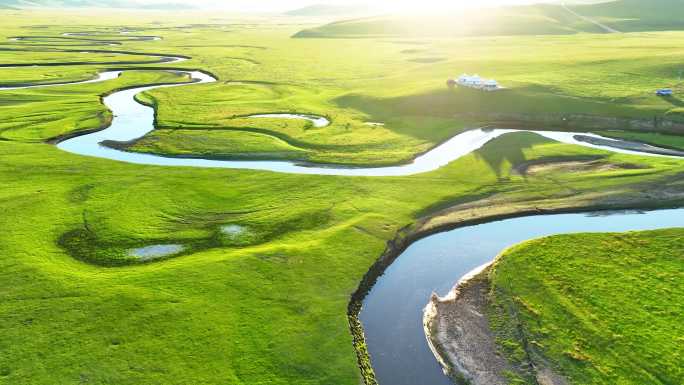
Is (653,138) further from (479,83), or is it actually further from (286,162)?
(286,162)

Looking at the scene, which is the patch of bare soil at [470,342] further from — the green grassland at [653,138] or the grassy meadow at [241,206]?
the green grassland at [653,138]

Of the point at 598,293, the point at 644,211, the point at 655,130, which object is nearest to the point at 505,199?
the point at 644,211

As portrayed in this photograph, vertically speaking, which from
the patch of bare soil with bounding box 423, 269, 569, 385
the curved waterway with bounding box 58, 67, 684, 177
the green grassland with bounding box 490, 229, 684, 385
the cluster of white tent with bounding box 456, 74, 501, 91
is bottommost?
the patch of bare soil with bounding box 423, 269, 569, 385

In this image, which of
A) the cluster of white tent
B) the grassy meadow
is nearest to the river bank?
the grassy meadow

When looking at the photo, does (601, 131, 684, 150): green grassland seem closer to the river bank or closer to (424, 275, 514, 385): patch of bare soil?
the river bank

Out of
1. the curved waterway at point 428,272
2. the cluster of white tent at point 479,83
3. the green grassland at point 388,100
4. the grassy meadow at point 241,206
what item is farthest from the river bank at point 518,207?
the cluster of white tent at point 479,83

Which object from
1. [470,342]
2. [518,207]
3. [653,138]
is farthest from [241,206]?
[653,138]
